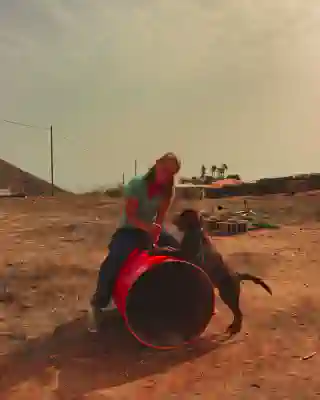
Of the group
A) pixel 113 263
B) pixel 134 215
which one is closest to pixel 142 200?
pixel 134 215

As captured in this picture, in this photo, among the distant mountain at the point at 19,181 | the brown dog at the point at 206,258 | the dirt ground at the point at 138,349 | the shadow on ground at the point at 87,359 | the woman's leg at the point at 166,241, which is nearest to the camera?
the dirt ground at the point at 138,349

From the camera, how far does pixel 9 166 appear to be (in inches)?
2026

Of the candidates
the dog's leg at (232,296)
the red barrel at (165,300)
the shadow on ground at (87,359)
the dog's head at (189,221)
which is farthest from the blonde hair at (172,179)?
the shadow on ground at (87,359)

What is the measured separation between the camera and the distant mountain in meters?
43.8

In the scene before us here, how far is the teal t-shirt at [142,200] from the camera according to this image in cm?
410

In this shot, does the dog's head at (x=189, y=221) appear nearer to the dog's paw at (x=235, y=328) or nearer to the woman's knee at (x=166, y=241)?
the woman's knee at (x=166, y=241)

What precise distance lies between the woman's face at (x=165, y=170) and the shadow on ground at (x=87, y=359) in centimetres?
143

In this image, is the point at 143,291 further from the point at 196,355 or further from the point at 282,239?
the point at 282,239

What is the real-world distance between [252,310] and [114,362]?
77.7 inches

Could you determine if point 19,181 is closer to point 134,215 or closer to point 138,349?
point 134,215

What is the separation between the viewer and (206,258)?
427 cm

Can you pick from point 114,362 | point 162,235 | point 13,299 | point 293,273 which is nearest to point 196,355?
point 114,362

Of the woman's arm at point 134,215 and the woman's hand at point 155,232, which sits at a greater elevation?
the woman's arm at point 134,215

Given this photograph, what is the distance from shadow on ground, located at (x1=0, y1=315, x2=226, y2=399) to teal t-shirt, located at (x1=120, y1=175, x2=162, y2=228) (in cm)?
101
